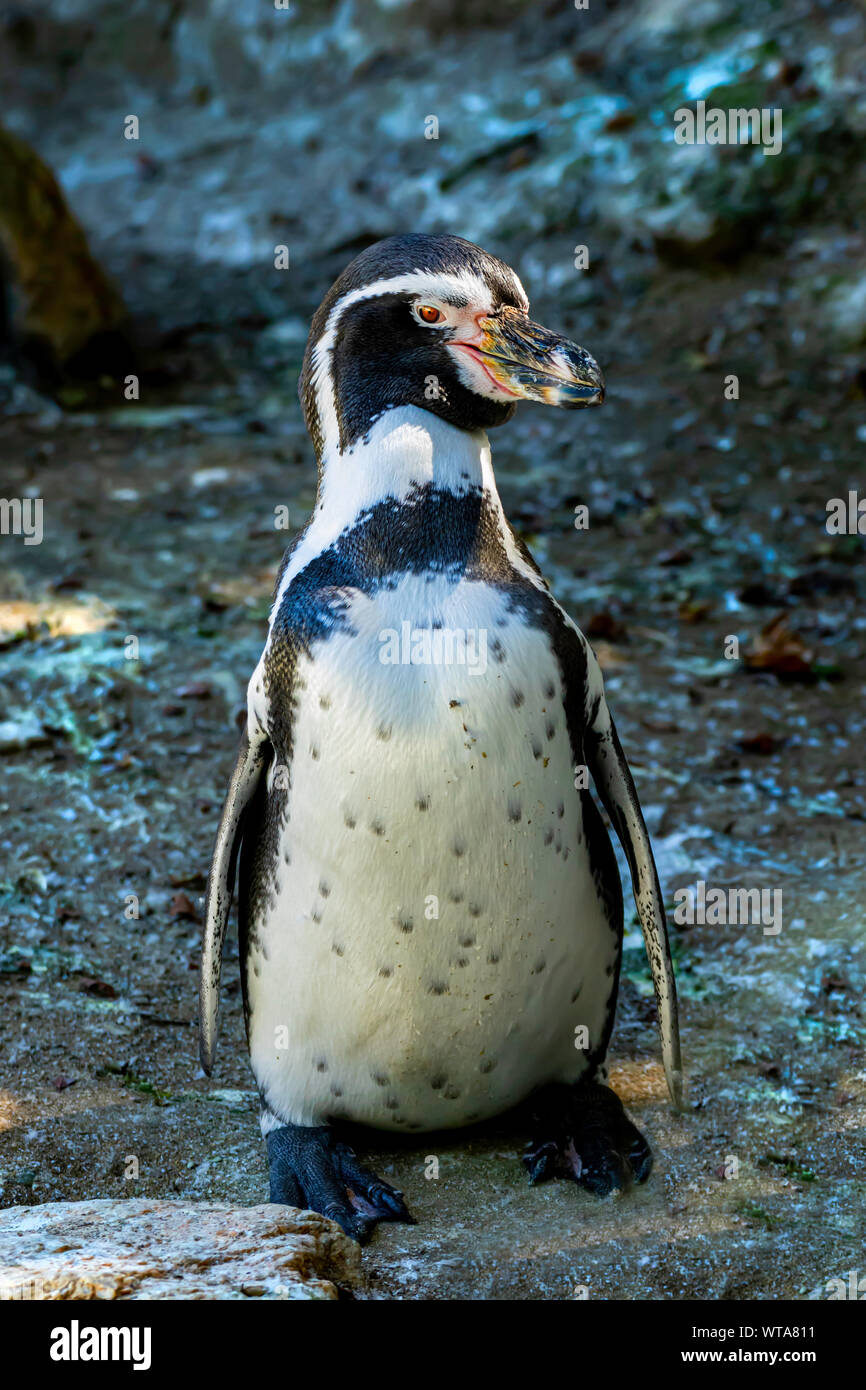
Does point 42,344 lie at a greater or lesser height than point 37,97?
lesser

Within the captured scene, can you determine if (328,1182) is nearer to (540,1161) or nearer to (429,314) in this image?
(540,1161)

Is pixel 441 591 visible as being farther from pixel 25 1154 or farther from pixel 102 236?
pixel 102 236

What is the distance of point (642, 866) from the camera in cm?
340

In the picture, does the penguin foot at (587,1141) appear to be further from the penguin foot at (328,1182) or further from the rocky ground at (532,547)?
the penguin foot at (328,1182)

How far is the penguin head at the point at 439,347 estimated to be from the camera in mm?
3027

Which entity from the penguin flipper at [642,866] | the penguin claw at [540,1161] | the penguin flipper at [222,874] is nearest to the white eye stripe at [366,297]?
the penguin flipper at [222,874]

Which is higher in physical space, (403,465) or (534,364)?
(534,364)

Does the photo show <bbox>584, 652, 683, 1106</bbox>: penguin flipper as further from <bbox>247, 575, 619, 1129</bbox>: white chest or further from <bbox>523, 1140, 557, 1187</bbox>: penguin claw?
<bbox>523, 1140, 557, 1187</bbox>: penguin claw

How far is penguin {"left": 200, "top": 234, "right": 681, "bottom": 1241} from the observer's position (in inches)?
116

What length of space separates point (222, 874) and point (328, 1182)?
0.69 metres

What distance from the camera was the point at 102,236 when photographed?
37.6 feet

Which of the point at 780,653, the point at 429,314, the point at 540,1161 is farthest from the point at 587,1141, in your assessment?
the point at 780,653
